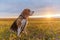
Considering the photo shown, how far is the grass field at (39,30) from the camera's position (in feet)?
4.75

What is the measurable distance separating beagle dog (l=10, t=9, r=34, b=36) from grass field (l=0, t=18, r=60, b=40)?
1.5 inches

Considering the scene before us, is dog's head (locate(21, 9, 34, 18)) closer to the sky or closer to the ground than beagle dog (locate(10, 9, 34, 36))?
closer to the sky

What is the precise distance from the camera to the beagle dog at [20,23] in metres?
1.45

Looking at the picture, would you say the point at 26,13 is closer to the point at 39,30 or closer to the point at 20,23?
the point at 20,23

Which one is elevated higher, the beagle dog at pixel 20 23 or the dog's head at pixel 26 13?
the dog's head at pixel 26 13

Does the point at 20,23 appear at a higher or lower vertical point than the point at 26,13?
lower

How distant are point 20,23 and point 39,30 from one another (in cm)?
21

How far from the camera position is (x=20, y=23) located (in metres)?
1.46

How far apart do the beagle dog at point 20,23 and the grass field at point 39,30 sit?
0.04 m

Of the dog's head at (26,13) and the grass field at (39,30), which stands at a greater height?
the dog's head at (26,13)

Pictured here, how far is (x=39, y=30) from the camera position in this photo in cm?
146

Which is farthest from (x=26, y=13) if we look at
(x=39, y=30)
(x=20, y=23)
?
(x=39, y=30)

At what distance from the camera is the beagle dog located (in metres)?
1.45

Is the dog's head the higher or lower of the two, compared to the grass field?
higher
